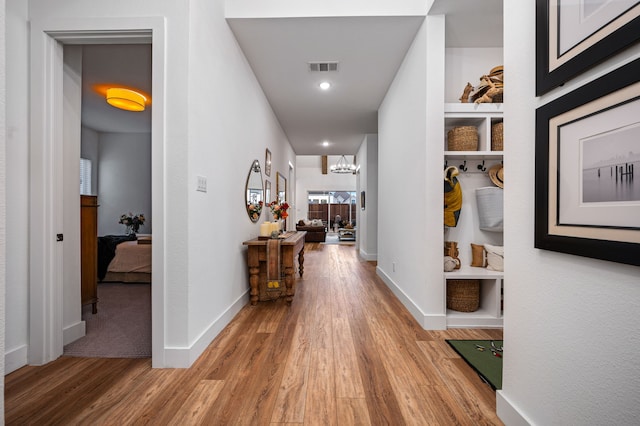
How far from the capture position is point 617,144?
87 cm

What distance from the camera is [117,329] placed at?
2.51 m

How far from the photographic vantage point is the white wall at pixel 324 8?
2.54 m

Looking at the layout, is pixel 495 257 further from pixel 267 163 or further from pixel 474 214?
pixel 267 163

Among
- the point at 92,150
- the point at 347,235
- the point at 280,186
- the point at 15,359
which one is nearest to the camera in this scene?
the point at 15,359

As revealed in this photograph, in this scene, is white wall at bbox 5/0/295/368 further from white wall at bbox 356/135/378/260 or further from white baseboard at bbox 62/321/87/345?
white wall at bbox 356/135/378/260

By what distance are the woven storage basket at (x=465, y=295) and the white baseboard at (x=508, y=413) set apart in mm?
1298

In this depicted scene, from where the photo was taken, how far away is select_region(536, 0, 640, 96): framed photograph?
0.84 m

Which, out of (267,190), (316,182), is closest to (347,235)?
(316,182)

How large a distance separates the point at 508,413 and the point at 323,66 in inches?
135

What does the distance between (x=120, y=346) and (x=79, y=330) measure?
0.44 meters

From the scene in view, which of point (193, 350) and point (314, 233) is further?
point (314, 233)

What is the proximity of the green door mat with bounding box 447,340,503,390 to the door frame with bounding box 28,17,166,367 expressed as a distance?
2010 millimetres

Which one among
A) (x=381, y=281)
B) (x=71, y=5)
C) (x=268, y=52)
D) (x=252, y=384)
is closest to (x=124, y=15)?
(x=71, y=5)

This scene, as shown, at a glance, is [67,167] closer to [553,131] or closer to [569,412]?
[553,131]
